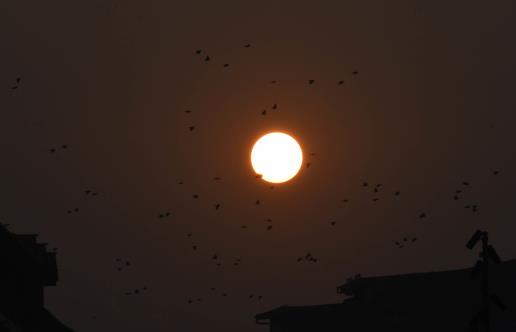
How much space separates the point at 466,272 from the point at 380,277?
14.0ft

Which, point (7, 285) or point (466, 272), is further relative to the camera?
point (466, 272)

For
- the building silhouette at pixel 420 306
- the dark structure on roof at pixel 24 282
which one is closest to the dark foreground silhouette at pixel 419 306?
the building silhouette at pixel 420 306

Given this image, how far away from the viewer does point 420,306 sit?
5000 cm

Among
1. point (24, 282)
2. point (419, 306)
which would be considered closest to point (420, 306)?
point (419, 306)

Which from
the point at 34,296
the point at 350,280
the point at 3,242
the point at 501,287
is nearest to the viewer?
the point at 3,242

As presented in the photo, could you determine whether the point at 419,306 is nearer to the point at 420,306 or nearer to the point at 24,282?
the point at 420,306

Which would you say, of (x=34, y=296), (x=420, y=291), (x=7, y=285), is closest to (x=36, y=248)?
(x=34, y=296)

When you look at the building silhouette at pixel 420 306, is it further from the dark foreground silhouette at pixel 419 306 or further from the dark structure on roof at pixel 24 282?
the dark structure on roof at pixel 24 282

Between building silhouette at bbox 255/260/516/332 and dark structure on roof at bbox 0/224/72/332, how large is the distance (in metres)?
18.1

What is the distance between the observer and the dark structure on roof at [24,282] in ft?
96.9

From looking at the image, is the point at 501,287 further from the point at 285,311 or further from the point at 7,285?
the point at 7,285

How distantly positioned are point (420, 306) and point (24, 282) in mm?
22895

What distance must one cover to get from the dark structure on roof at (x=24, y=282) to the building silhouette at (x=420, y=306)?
713 inches

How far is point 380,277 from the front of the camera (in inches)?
1991
